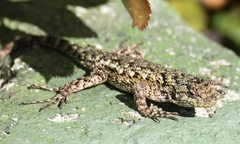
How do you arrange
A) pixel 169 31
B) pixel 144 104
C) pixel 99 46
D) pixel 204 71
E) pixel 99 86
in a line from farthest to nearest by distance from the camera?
pixel 169 31 → pixel 99 46 → pixel 204 71 → pixel 99 86 → pixel 144 104

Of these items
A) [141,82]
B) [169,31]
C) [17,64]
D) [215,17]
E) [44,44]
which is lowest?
[17,64]

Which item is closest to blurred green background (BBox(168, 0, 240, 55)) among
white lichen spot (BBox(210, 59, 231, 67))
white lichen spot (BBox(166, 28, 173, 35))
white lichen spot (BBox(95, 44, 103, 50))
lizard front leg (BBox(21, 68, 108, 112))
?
white lichen spot (BBox(166, 28, 173, 35))

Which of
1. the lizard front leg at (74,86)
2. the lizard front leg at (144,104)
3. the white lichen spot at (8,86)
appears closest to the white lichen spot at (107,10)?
the lizard front leg at (74,86)

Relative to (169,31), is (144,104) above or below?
below

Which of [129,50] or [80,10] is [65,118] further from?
[80,10]

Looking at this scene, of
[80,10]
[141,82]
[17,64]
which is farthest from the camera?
[80,10]

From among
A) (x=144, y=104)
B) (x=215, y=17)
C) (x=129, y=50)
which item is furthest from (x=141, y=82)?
(x=215, y=17)
